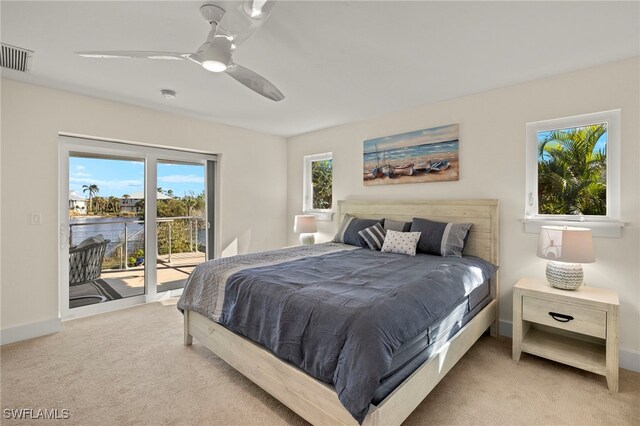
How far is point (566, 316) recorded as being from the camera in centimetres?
222

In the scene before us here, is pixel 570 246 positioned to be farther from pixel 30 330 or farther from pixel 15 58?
pixel 30 330

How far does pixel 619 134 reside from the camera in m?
2.40

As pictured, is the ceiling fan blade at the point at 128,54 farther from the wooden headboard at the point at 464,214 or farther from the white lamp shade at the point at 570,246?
the white lamp shade at the point at 570,246

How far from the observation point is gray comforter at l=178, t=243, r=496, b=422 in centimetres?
137

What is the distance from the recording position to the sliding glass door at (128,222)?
10.9 ft

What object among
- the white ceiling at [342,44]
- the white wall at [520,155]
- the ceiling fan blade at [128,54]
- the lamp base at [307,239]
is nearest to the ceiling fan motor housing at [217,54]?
the ceiling fan blade at [128,54]

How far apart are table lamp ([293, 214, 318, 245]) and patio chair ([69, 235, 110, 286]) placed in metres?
2.41

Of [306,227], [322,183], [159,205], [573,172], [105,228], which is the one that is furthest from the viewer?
[322,183]

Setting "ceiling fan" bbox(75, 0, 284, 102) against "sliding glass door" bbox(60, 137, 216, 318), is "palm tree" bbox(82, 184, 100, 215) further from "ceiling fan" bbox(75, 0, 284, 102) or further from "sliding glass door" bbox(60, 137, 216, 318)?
"ceiling fan" bbox(75, 0, 284, 102)

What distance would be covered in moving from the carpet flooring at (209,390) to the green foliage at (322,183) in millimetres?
2744

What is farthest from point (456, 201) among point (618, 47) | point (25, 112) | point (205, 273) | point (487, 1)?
point (25, 112)

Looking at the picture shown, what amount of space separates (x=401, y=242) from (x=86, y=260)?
11.8 ft

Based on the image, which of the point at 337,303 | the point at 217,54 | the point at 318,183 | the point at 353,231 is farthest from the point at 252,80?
the point at 318,183

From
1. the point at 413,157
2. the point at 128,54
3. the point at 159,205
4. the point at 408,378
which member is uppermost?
the point at 128,54
